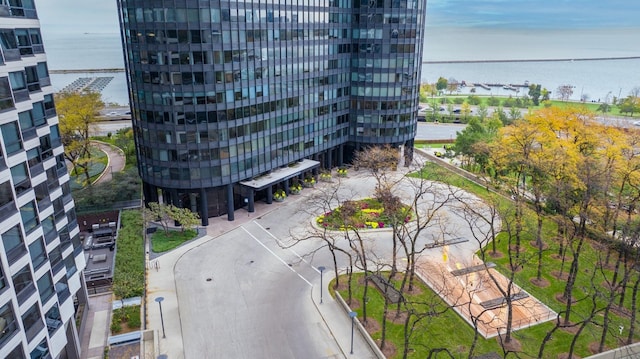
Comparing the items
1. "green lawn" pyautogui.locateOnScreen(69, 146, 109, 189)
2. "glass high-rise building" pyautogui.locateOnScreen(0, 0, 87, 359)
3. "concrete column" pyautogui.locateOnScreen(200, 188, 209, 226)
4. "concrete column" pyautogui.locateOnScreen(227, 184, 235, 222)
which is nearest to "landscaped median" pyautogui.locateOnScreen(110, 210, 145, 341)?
"glass high-rise building" pyautogui.locateOnScreen(0, 0, 87, 359)

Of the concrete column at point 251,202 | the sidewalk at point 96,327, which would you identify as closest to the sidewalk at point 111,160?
the concrete column at point 251,202

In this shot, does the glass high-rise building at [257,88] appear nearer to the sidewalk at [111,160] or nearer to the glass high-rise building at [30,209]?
the sidewalk at [111,160]

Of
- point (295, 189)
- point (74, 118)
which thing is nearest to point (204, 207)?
point (295, 189)

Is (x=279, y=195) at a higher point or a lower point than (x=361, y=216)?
higher

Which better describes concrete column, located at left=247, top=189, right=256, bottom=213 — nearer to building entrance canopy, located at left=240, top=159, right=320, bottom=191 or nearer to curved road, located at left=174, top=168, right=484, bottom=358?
building entrance canopy, located at left=240, top=159, right=320, bottom=191

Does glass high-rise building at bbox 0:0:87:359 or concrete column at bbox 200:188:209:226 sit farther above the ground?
glass high-rise building at bbox 0:0:87:359

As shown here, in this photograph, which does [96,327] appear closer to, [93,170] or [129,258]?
[129,258]

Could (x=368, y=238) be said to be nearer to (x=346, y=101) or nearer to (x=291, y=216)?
(x=291, y=216)
